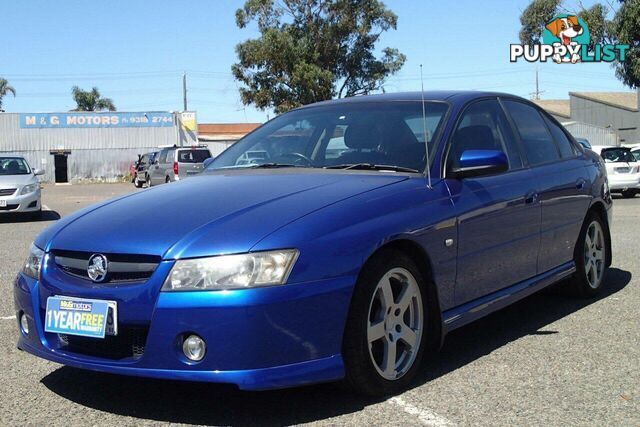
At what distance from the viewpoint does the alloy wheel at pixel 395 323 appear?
365cm

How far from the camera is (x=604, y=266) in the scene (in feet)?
20.5

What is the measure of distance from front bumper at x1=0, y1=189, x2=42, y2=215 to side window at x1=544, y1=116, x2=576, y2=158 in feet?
40.2

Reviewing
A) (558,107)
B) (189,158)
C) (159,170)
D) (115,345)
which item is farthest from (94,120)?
(115,345)

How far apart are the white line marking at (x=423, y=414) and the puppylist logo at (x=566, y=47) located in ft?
72.1

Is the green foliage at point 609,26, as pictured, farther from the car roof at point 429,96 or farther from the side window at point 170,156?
the car roof at point 429,96

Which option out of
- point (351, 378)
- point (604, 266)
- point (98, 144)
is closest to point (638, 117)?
point (98, 144)

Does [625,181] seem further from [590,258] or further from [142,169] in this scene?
[142,169]

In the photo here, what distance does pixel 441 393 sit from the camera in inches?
147

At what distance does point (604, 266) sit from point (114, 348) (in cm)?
436

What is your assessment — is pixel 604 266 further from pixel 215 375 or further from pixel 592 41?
pixel 592 41

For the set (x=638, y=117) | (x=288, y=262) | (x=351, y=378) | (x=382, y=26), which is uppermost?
(x=382, y=26)

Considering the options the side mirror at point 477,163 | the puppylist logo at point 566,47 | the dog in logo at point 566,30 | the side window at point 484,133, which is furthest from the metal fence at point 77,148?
the side mirror at point 477,163

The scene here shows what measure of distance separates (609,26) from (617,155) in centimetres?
636

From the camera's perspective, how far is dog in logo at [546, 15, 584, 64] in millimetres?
26594
